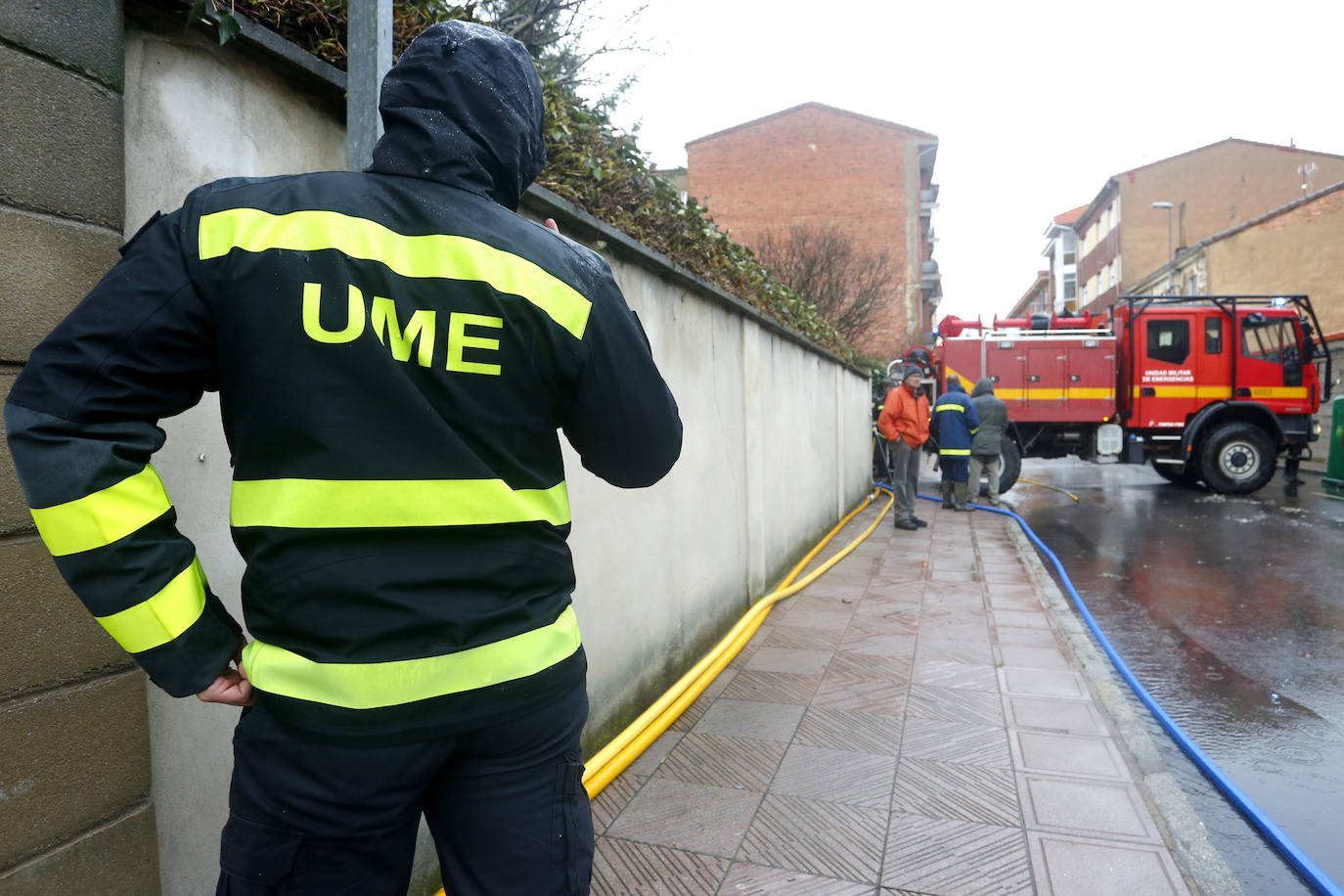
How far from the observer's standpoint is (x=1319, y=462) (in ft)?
59.7

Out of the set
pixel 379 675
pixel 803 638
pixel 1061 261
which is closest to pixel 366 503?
A: pixel 379 675

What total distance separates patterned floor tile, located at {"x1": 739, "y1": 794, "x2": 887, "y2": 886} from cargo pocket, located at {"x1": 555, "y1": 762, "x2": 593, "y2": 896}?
1.44 metres

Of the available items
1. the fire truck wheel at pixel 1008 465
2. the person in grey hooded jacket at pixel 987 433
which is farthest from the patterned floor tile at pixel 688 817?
the fire truck wheel at pixel 1008 465

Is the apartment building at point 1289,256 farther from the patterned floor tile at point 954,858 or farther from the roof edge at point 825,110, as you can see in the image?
the patterned floor tile at point 954,858

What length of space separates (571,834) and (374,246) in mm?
958

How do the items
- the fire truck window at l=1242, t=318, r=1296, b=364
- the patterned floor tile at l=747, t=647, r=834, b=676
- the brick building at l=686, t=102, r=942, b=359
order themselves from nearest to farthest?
the patterned floor tile at l=747, t=647, r=834, b=676 → the fire truck window at l=1242, t=318, r=1296, b=364 → the brick building at l=686, t=102, r=942, b=359

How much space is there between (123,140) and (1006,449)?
12.3 m

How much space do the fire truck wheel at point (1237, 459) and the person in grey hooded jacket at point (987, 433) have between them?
3.60 m

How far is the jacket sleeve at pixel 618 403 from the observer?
140 centimetres

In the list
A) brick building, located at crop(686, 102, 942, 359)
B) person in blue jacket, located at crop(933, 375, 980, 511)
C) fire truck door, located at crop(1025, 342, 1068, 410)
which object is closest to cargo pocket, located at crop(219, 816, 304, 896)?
person in blue jacket, located at crop(933, 375, 980, 511)

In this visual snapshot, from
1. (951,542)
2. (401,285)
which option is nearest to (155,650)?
(401,285)

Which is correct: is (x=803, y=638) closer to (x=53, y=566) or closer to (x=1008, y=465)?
(x=53, y=566)

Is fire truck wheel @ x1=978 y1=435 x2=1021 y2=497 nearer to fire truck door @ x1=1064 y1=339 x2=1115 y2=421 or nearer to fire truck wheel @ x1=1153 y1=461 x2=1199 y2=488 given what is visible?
fire truck door @ x1=1064 y1=339 x2=1115 y2=421

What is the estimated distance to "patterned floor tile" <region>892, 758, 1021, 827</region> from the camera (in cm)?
286
